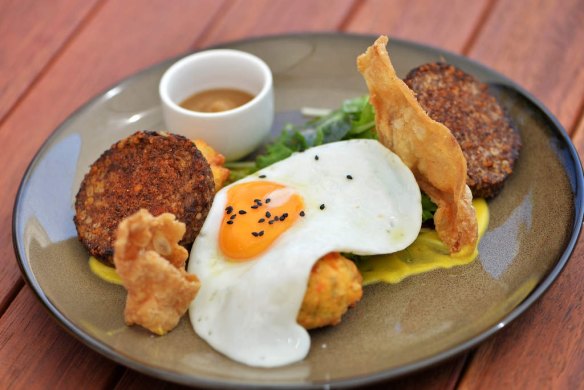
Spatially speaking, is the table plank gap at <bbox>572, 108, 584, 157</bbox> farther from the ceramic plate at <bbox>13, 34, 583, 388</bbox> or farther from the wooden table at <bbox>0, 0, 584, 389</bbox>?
the ceramic plate at <bbox>13, 34, 583, 388</bbox>

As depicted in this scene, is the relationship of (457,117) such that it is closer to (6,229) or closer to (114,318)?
(114,318)

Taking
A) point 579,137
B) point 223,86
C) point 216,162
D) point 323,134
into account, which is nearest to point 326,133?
point 323,134

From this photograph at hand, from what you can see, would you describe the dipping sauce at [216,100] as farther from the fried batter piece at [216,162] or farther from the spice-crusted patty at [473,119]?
the spice-crusted patty at [473,119]

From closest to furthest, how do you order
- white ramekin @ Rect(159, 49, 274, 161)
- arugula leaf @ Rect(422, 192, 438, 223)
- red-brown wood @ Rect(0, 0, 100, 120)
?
arugula leaf @ Rect(422, 192, 438, 223) → white ramekin @ Rect(159, 49, 274, 161) → red-brown wood @ Rect(0, 0, 100, 120)

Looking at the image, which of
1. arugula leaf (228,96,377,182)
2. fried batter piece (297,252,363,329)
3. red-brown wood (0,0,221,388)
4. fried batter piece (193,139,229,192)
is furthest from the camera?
arugula leaf (228,96,377,182)

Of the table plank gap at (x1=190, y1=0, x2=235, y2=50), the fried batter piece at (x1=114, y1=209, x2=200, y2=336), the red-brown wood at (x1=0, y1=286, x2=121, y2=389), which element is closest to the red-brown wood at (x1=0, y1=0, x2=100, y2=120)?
the table plank gap at (x1=190, y1=0, x2=235, y2=50)

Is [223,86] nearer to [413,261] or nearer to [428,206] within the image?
[428,206]

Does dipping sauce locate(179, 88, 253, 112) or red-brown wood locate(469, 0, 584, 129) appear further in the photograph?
red-brown wood locate(469, 0, 584, 129)
